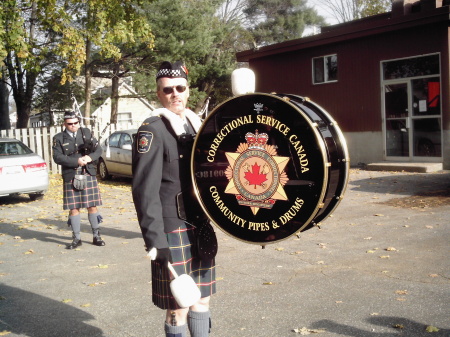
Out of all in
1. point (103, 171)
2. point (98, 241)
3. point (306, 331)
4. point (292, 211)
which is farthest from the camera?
point (103, 171)

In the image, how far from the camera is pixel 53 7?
15547 millimetres

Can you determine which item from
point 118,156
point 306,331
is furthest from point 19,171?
point 306,331

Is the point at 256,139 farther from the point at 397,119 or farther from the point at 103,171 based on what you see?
the point at 397,119

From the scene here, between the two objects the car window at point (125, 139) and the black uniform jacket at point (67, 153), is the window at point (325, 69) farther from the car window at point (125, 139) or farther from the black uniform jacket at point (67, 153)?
the black uniform jacket at point (67, 153)

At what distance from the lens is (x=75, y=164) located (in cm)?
724

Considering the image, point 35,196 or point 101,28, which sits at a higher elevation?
point 101,28

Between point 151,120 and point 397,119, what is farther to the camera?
point 397,119

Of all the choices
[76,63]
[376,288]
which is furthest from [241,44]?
[376,288]

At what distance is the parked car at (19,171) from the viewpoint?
1186 centimetres

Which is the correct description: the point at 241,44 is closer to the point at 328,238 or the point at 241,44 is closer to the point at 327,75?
the point at 327,75

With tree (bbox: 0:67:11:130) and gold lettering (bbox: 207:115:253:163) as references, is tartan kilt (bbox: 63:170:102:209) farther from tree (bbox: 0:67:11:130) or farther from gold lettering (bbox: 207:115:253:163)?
tree (bbox: 0:67:11:130)

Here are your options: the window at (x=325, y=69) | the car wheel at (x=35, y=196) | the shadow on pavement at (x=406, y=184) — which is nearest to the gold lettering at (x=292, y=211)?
the shadow on pavement at (x=406, y=184)

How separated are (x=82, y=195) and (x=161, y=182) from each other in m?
4.54

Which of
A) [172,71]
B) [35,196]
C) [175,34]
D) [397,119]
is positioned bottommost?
[35,196]
